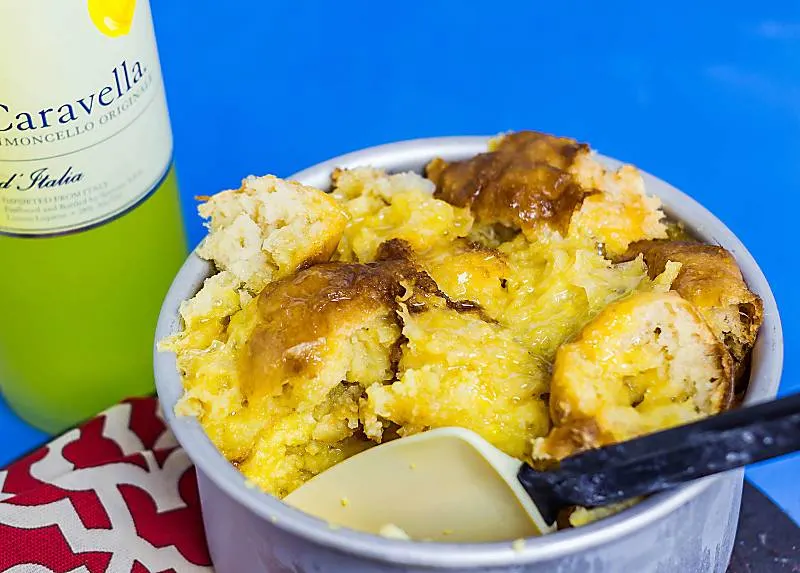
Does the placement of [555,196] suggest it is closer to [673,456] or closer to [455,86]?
[673,456]

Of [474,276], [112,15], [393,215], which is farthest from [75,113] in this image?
[474,276]

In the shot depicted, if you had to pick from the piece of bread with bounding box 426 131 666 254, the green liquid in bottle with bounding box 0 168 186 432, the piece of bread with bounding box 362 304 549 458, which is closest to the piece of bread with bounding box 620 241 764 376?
the piece of bread with bounding box 426 131 666 254

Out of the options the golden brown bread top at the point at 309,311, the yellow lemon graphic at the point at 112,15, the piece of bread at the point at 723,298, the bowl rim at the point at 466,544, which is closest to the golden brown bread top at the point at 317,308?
the golden brown bread top at the point at 309,311

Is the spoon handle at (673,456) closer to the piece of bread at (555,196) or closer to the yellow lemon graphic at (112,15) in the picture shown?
the piece of bread at (555,196)

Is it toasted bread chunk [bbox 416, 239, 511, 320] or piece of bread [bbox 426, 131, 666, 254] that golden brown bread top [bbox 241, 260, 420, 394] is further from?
piece of bread [bbox 426, 131, 666, 254]

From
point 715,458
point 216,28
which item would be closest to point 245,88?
point 216,28
